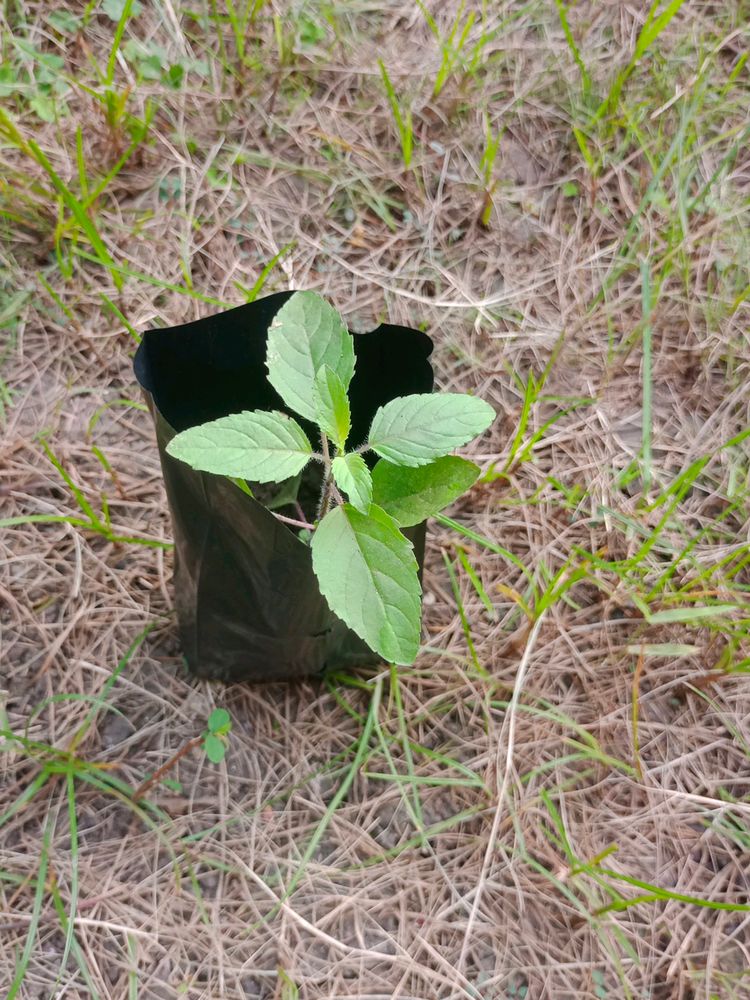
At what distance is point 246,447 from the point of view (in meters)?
0.89

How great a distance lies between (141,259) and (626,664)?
48.6 inches

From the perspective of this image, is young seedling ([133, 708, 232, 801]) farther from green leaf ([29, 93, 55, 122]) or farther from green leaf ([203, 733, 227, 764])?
green leaf ([29, 93, 55, 122])

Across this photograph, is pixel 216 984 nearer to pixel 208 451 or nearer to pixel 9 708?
pixel 9 708

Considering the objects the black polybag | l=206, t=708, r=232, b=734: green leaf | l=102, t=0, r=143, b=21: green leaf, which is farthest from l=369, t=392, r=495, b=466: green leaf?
l=102, t=0, r=143, b=21: green leaf

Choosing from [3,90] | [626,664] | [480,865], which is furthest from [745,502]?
[3,90]

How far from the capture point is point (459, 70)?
1.83 meters

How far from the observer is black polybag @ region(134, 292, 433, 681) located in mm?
992

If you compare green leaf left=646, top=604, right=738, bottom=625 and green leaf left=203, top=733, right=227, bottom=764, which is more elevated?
green leaf left=646, top=604, right=738, bottom=625

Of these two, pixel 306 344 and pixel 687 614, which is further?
pixel 687 614

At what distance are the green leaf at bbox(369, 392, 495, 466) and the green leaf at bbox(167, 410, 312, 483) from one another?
100mm

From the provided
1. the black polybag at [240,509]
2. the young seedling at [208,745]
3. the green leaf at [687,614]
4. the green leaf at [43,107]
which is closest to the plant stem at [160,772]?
the young seedling at [208,745]

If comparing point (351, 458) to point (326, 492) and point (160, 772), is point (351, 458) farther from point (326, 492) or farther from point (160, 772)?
point (160, 772)

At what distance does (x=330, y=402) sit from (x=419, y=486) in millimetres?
159

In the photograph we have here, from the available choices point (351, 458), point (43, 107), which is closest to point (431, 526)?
point (351, 458)
